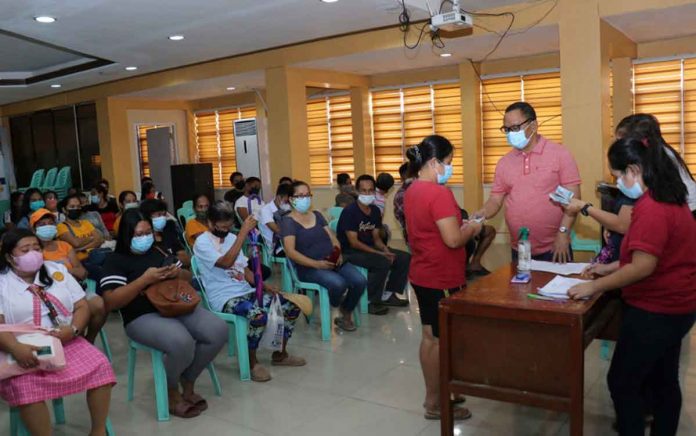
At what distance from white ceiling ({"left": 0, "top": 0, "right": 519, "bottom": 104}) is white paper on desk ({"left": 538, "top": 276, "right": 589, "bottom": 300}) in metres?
3.69

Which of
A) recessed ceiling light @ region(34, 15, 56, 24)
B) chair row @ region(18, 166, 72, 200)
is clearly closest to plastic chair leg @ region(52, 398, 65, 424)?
recessed ceiling light @ region(34, 15, 56, 24)

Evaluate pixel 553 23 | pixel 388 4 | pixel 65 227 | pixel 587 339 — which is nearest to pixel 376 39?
pixel 388 4

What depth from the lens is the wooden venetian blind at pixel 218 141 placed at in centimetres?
1152

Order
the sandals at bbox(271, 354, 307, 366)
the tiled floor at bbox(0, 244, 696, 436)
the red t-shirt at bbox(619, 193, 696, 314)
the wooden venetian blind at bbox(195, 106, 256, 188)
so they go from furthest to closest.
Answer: the wooden venetian blind at bbox(195, 106, 256, 188), the sandals at bbox(271, 354, 307, 366), the tiled floor at bbox(0, 244, 696, 436), the red t-shirt at bbox(619, 193, 696, 314)

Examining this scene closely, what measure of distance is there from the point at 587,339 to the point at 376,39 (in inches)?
197

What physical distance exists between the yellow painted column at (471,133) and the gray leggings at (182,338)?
18.8ft

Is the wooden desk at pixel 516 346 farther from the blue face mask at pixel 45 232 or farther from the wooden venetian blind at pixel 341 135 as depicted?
the wooden venetian blind at pixel 341 135

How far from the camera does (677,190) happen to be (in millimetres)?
2188

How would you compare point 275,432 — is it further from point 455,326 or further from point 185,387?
point 455,326

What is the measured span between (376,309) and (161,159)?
739 cm

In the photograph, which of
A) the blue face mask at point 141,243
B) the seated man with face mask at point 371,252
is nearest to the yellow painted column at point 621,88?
the seated man with face mask at point 371,252

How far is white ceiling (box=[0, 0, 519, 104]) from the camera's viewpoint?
533 centimetres

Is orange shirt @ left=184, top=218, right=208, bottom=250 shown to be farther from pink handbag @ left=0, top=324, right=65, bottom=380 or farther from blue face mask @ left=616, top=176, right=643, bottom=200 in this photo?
blue face mask @ left=616, top=176, right=643, bottom=200

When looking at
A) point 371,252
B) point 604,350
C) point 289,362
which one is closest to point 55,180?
point 371,252
